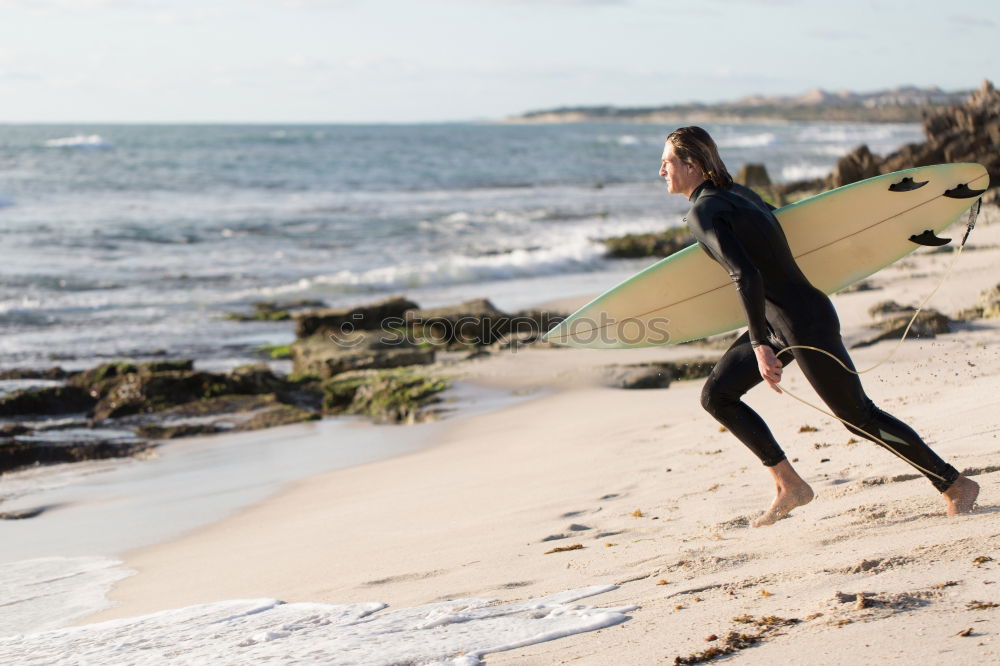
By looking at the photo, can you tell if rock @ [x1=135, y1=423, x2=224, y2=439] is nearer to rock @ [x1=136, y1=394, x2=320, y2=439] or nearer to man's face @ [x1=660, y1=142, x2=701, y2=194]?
rock @ [x1=136, y1=394, x2=320, y2=439]

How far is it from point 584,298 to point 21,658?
10.5 meters

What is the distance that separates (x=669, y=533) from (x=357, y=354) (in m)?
6.38

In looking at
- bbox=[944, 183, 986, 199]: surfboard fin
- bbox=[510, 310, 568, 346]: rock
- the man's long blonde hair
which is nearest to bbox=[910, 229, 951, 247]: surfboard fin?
bbox=[944, 183, 986, 199]: surfboard fin

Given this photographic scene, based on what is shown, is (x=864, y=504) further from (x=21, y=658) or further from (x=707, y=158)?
(x=21, y=658)

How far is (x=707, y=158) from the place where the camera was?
347 cm

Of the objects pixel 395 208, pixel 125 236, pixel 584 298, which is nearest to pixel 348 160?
pixel 395 208

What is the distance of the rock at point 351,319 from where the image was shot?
37.5 ft

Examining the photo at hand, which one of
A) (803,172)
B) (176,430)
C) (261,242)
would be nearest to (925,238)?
(176,430)

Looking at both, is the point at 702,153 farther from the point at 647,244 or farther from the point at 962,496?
the point at 647,244

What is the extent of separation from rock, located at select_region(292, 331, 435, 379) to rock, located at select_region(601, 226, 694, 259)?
863 centimetres

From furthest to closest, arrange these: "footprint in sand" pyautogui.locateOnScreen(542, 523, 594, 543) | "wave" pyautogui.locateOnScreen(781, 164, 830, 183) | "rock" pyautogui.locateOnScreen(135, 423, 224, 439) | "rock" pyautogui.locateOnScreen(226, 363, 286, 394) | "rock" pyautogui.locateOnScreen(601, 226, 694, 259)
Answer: "wave" pyautogui.locateOnScreen(781, 164, 830, 183) → "rock" pyautogui.locateOnScreen(601, 226, 694, 259) → "rock" pyautogui.locateOnScreen(226, 363, 286, 394) → "rock" pyautogui.locateOnScreen(135, 423, 224, 439) → "footprint in sand" pyautogui.locateOnScreen(542, 523, 594, 543)

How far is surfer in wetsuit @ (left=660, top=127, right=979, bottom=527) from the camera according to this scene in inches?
130

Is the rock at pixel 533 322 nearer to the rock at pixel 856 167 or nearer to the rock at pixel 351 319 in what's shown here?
the rock at pixel 351 319

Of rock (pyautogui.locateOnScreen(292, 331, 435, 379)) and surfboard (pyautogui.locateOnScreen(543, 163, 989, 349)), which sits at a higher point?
surfboard (pyautogui.locateOnScreen(543, 163, 989, 349))
